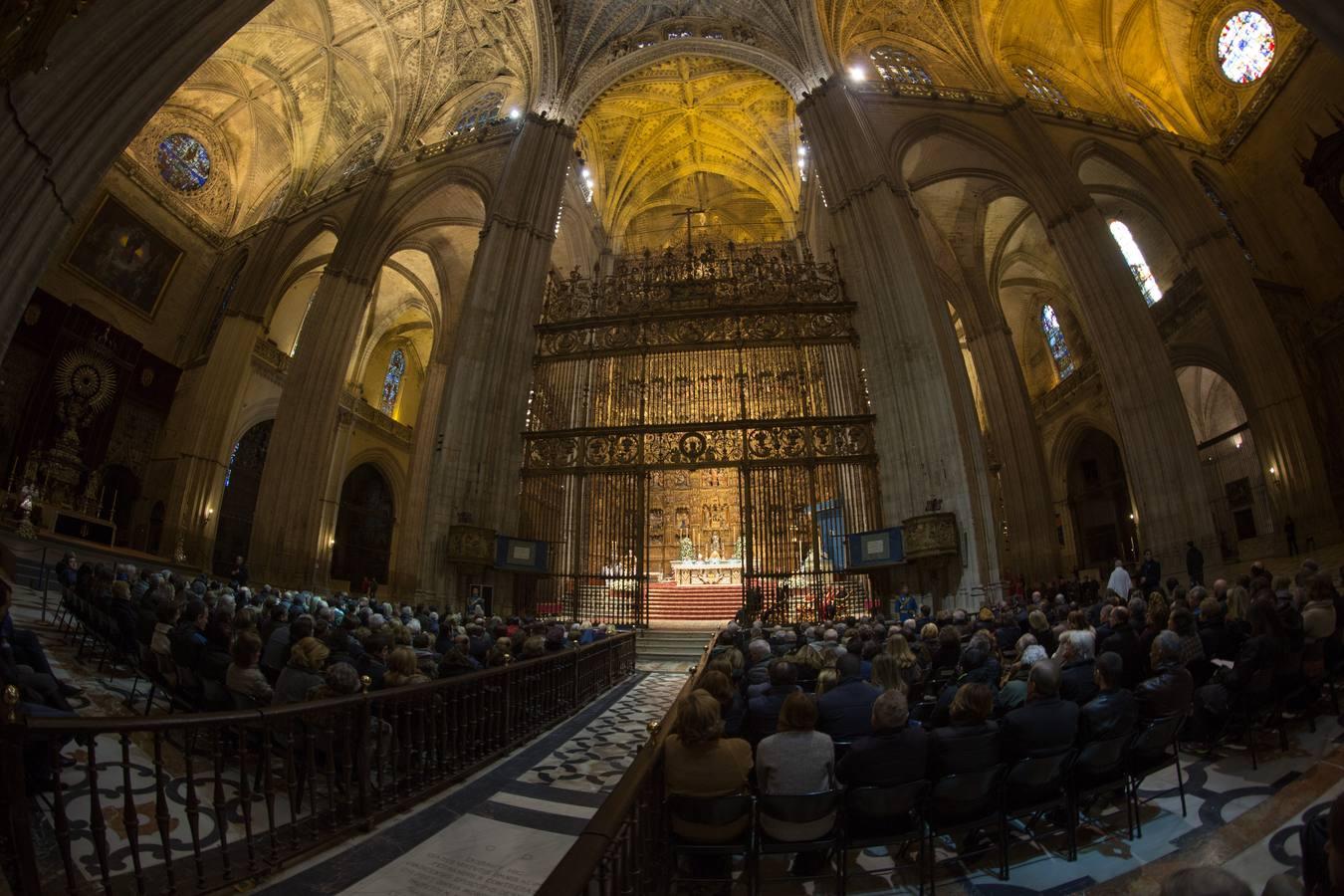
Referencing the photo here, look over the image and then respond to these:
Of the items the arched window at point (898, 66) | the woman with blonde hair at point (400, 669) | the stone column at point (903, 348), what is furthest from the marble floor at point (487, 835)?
the arched window at point (898, 66)

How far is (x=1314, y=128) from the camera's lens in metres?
14.8

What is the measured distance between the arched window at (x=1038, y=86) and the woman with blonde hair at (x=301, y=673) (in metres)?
21.5

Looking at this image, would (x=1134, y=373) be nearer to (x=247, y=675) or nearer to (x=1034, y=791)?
(x=1034, y=791)

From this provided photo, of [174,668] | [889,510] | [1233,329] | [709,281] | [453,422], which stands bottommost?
[174,668]

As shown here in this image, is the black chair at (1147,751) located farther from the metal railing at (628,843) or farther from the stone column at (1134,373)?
the stone column at (1134,373)

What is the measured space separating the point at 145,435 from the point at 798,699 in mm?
21302

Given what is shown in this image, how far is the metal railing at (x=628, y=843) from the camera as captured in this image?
4.71 ft

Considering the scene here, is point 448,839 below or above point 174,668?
below

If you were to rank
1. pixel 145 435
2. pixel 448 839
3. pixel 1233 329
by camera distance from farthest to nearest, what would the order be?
1. pixel 145 435
2. pixel 1233 329
3. pixel 448 839

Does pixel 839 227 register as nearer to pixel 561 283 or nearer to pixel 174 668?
pixel 561 283

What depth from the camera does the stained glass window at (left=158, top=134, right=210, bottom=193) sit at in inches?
712

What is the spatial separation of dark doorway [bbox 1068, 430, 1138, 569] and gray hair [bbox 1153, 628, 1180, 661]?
20.0 m

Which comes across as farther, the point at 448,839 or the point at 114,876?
the point at 448,839

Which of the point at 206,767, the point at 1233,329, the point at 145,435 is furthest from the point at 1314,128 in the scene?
the point at 145,435
